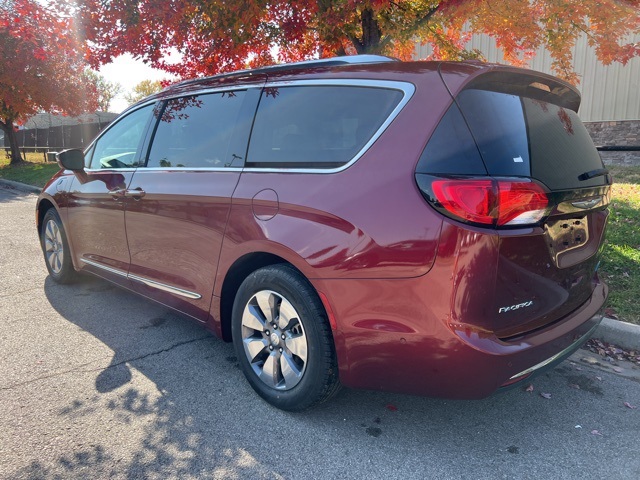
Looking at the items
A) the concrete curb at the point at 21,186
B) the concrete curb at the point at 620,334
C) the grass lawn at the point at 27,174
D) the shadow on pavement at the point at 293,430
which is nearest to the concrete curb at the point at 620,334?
the concrete curb at the point at 620,334

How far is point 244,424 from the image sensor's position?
274cm

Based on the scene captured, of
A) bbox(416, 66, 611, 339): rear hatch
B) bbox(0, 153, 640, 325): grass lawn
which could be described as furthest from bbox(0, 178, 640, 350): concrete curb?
bbox(416, 66, 611, 339): rear hatch

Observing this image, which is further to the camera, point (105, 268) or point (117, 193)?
point (105, 268)

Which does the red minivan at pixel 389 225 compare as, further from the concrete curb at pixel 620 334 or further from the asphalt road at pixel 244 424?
the concrete curb at pixel 620 334

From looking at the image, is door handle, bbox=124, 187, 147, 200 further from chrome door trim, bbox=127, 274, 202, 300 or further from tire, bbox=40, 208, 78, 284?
tire, bbox=40, 208, 78, 284

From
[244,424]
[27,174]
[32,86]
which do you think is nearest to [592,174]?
[244,424]

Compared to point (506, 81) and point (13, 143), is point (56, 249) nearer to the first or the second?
point (506, 81)

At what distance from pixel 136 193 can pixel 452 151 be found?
244 centimetres

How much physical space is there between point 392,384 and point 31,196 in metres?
13.1

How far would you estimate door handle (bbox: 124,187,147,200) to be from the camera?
3.70 metres

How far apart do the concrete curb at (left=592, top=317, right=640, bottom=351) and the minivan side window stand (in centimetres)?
374

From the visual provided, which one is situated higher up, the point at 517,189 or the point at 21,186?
the point at 517,189

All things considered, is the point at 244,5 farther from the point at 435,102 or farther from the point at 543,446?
the point at 543,446

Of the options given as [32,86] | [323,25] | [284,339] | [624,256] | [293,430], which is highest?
[32,86]
